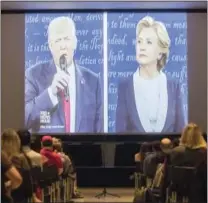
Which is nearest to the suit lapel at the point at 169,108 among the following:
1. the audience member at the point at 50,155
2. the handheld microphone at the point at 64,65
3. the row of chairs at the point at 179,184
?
the handheld microphone at the point at 64,65

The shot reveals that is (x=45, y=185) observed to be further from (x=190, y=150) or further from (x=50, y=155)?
(x=190, y=150)

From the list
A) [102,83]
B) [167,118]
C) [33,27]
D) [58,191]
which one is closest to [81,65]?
[102,83]

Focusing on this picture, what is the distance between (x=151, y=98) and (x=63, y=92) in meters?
1.68

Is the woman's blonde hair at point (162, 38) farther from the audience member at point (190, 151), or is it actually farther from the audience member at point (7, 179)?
the audience member at point (7, 179)

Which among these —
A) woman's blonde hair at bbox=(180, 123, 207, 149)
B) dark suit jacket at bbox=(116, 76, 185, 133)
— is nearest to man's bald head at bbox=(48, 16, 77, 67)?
dark suit jacket at bbox=(116, 76, 185, 133)

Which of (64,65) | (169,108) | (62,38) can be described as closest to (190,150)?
(169,108)

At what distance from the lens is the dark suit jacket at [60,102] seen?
32.8 ft

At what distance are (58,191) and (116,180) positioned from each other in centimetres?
393

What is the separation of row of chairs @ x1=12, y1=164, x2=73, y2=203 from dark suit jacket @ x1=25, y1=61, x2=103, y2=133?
309 cm

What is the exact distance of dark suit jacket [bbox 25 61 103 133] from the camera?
10.0 meters

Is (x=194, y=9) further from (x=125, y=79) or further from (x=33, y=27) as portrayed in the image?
(x=33, y=27)

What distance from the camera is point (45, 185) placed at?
524cm

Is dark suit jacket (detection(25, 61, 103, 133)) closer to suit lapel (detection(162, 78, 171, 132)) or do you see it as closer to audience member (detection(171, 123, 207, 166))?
suit lapel (detection(162, 78, 171, 132))

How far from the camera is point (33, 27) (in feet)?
33.0
